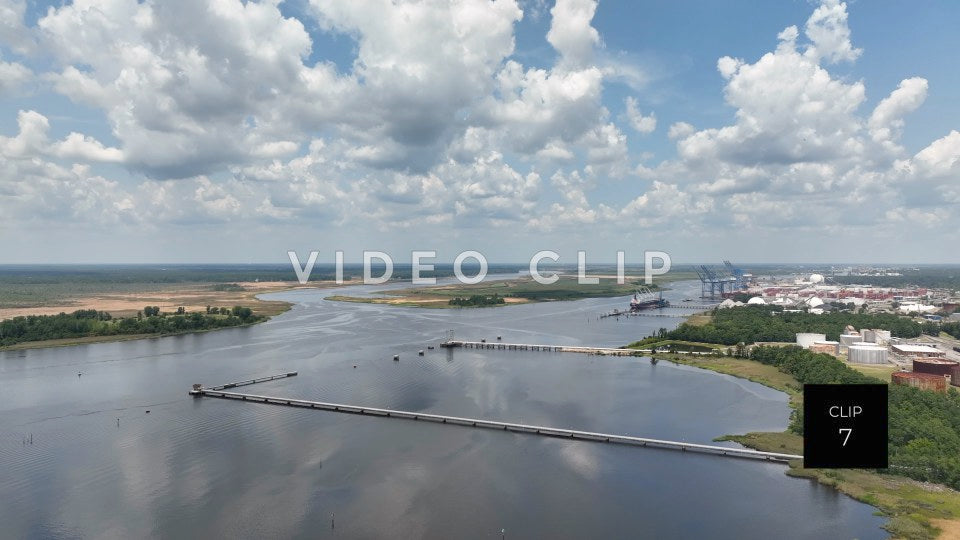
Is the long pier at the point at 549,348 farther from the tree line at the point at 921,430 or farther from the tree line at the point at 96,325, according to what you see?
the tree line at the point at 96,325

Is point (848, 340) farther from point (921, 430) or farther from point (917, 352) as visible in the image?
point (921, 430)

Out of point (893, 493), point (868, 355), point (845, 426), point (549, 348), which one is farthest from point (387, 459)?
point (868, 355)

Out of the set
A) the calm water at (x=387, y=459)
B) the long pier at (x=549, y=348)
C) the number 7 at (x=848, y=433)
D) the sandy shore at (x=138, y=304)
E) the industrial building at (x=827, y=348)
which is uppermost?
the number 7 at (x=848, y=433)

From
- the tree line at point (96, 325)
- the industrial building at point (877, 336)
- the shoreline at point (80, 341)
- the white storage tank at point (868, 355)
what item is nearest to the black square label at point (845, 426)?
the white storage tank at point (868, 355)

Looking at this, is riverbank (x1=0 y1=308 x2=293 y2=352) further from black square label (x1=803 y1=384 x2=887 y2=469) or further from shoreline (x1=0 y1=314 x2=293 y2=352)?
black square label (x1=803 y1=384 x2=887 y2=469)

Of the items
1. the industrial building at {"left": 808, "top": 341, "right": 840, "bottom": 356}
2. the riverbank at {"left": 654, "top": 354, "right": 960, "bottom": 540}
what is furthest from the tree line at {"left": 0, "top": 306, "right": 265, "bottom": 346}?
the industrial building at {"left": 808, "top": 341, "right": 840, "bottom": 356}

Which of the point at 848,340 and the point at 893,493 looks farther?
the point at 848,340
